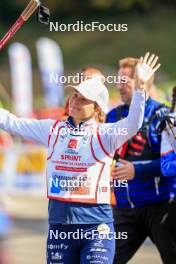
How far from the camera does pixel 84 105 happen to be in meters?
5.84

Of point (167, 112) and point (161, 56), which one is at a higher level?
point (161, 56)

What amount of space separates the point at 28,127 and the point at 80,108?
382 mm

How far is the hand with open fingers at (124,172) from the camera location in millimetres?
6348

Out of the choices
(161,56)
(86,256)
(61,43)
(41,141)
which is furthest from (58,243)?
(61,43)

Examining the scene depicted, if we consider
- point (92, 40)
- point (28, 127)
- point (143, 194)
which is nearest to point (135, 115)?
point (28, 127)

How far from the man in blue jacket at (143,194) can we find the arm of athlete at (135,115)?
89 cm

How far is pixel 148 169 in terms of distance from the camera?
6.58m

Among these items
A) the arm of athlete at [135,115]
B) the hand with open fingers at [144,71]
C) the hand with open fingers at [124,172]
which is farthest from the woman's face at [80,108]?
the hand with open fingers at [124,172]

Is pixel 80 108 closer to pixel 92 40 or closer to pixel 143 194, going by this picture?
pixel 143 194

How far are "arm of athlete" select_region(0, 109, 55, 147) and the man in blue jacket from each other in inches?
36.2

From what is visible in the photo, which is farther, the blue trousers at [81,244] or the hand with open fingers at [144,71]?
the blue trousers at [81,244]

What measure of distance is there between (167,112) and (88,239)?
1287 mm

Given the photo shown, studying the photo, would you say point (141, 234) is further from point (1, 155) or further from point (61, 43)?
point (61, 43)

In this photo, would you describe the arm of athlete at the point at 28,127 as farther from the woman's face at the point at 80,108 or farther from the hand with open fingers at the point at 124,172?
the hand with open fingers at the point at 124,172
